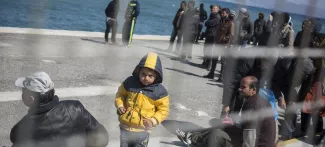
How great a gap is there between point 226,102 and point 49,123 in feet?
7.61

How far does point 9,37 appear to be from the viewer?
22.3ft

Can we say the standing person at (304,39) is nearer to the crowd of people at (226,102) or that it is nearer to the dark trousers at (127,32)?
the crowd of people at (226,102)

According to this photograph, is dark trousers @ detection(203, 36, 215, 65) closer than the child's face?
No

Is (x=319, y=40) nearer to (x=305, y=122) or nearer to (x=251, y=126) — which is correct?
(x=305, y=122)

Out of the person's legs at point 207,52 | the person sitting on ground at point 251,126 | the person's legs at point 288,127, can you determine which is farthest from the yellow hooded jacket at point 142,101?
the person's legs at point 207,52

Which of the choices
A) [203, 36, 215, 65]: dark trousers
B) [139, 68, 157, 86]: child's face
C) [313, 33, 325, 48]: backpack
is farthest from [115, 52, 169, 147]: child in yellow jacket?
[203, 36, 215, 65]: dark trousers

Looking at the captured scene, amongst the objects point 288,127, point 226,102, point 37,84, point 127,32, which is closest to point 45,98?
point 37,84

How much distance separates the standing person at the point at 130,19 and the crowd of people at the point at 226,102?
2.34 meters

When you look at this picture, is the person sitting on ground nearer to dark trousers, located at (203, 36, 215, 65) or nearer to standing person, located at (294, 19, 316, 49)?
standing person, located at (294, 19, 316, 49)

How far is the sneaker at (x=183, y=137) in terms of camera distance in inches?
134

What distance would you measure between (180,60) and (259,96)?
4725 millimetres

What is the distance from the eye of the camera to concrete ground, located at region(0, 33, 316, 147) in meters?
3.75

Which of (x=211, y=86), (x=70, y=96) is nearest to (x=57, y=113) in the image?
(x=70, y=96)

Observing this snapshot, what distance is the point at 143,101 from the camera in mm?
2357
